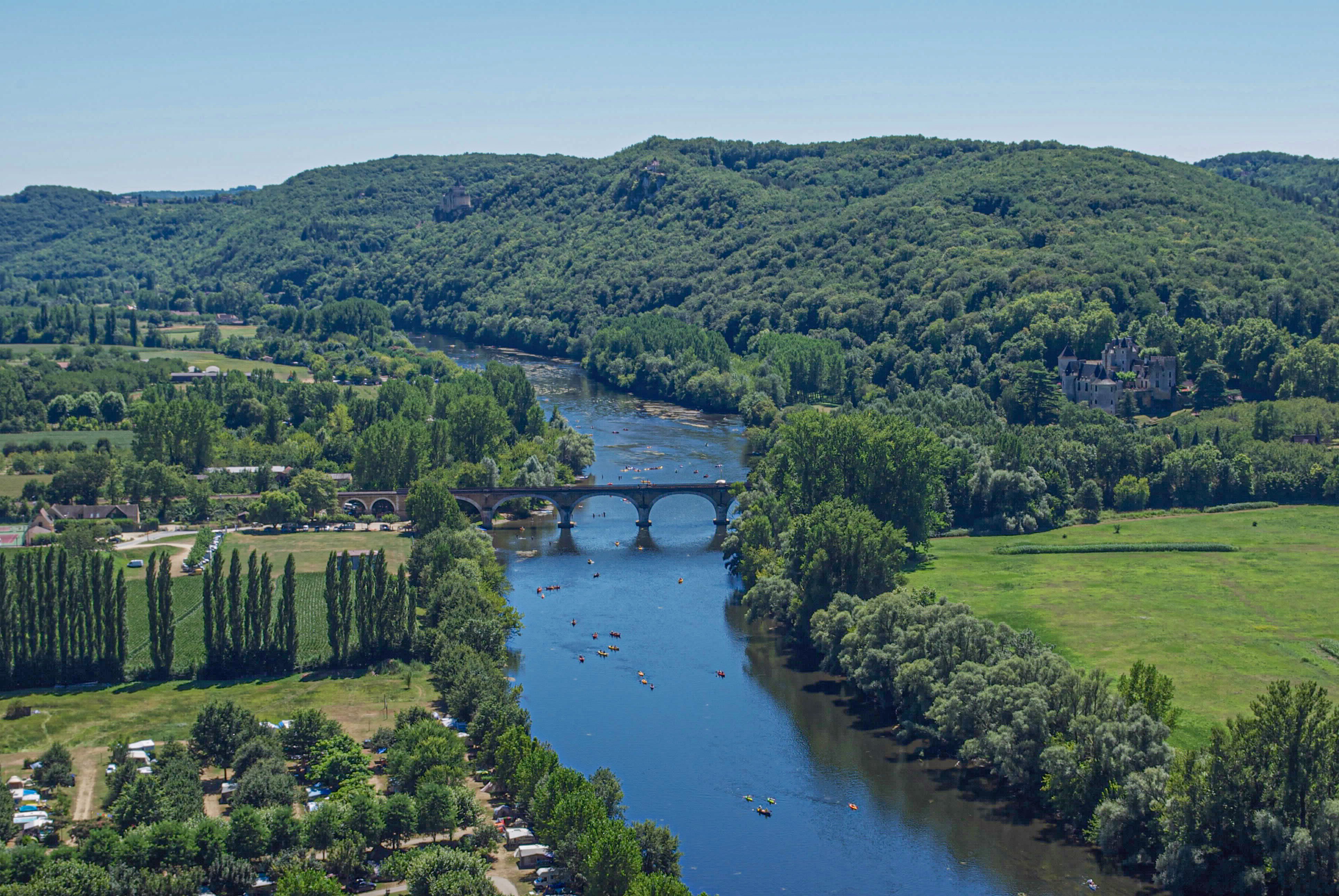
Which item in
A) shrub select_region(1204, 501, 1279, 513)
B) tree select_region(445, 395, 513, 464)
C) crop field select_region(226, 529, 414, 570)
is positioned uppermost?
tree select_region(445, 395, 513, 464)

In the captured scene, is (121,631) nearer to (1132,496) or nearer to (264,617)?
(264,617)

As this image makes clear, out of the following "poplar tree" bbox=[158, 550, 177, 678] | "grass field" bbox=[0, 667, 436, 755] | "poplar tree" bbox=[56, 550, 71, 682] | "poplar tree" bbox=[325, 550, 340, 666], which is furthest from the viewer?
"poplar tree" bbox=[325, 550, 340, 666]

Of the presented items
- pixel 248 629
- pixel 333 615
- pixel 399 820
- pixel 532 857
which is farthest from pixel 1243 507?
pixel 399 820

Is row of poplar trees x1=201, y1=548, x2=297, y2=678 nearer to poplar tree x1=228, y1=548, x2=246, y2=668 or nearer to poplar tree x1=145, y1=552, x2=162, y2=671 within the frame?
poplar tree x1=228, y1=548, x2=246, y2=668

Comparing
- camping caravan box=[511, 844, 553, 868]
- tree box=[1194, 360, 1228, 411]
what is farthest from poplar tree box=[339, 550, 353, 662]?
tree box=[1194, 360, 1228, 411]

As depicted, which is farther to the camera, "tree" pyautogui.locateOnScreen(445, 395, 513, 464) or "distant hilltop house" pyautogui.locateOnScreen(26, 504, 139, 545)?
"tree" pyautogui.locateOnScreen(445, 395, 513, 464)

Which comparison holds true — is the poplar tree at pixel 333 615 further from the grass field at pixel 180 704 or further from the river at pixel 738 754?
the river at pixel 738 754

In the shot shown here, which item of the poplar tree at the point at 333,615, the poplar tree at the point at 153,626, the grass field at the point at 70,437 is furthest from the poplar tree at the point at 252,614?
the grass field at the point at 70,437
